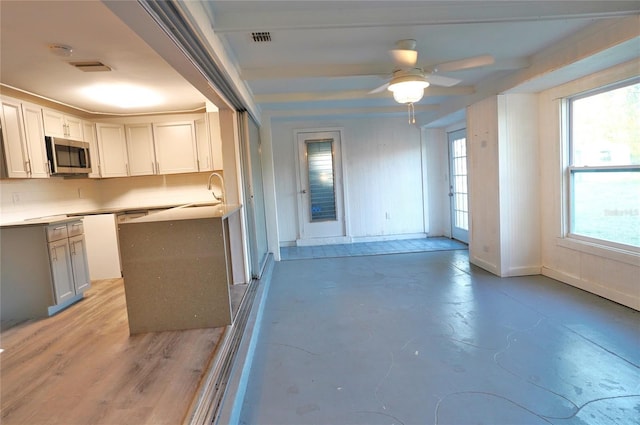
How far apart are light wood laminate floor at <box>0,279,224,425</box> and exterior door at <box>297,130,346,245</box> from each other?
395 centimetres

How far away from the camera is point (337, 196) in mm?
6617

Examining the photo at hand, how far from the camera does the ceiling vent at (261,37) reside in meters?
2.64

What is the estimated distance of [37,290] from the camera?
3.18 metres

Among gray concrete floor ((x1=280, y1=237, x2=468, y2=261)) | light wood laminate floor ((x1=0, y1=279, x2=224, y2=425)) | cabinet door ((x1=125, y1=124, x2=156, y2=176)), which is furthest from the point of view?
gray concrete floor ((x1=280, y1=237, x2=468, y2=261))

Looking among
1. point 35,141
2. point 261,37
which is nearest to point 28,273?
point 35,141

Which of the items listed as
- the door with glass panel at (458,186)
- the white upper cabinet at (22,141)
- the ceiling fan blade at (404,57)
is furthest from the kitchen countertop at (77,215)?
the door with glass panel at (458,186)

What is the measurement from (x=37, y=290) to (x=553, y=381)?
4161mm

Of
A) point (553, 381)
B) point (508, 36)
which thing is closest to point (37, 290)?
point (553, 381)

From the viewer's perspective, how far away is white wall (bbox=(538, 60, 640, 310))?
10.4 feet

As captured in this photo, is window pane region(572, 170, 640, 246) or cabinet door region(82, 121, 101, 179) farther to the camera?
cabinet door region(82, 121, 101, 179)

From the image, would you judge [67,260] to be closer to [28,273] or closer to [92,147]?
[28,273]

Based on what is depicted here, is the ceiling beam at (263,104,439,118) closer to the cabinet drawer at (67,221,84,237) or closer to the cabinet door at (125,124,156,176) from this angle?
the cabinet door at (125,124,156,176)

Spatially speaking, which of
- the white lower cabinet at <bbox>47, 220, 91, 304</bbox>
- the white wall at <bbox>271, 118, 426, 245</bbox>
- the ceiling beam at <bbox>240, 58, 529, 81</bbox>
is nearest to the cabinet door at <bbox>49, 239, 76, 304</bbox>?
the white lower cabinet at <bbox>47, 220, 91, 304</bbox>

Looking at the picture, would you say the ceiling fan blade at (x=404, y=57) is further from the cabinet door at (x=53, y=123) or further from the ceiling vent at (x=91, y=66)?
the cabinet door at (x=53, y=123)
